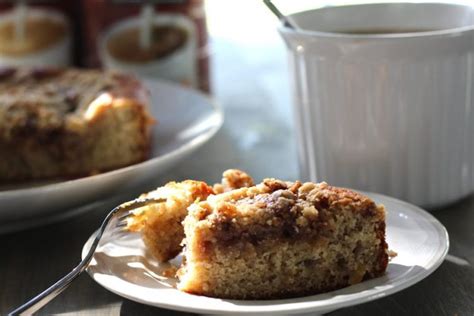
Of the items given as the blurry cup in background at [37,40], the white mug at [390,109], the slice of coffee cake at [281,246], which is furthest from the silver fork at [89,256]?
the blurry cup in background at [37,40]

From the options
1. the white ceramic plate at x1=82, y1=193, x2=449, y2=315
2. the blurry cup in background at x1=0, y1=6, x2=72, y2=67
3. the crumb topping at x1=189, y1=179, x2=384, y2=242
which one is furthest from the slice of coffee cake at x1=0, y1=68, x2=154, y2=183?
the crumb topping at x1=189, y1=179, x2=384, y2=242

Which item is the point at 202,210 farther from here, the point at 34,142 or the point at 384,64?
the point at 34,142

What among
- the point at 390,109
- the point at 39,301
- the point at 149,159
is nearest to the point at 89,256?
the point at 39,301

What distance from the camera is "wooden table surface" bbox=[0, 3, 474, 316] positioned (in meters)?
1.09

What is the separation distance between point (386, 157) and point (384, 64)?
5.9 inches

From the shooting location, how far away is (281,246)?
0.98 metres

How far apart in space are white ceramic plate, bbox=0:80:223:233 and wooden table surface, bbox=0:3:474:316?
1.9 inches

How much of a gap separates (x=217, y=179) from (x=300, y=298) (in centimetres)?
67

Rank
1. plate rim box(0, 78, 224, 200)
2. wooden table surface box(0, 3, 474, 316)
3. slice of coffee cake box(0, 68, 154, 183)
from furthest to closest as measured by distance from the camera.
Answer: slice of coffee cake box(0, 68, 154, 183) < plate rim box(0, 78, 224, 200) < wooden table surface box(0, 3, 474, 316)

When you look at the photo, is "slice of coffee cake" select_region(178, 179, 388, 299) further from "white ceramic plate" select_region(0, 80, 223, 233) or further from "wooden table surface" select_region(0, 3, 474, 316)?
"white ceramic plate" select_region(0, 80, 223, 233)

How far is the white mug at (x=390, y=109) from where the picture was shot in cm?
131

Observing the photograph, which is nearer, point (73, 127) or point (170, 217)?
point (170, 217)

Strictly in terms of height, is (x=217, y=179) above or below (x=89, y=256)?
below

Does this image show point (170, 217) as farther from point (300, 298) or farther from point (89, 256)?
point (300, 298)
